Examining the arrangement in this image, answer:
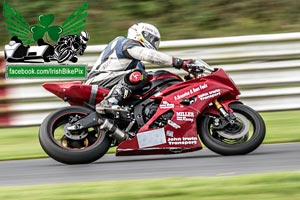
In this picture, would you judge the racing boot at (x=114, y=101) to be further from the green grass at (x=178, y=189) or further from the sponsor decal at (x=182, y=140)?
the green grass at (x=178, y=189)

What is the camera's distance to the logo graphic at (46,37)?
36.1 ft

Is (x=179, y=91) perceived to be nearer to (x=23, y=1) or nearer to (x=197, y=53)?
(x=197, y=53)

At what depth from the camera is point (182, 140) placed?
7.86 m

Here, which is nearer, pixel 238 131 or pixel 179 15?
pixel 238 131

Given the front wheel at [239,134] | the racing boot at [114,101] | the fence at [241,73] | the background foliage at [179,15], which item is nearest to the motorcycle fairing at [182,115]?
the front wheel at [239,134]

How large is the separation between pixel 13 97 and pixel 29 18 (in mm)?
2593

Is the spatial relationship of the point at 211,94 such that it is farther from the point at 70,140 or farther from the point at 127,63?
the point at 70,140

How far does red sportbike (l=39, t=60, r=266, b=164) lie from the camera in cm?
777

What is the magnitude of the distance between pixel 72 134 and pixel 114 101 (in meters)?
0.55

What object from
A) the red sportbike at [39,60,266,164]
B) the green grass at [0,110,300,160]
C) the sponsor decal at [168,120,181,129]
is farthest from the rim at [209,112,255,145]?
the green grass at [0,110,300,160]

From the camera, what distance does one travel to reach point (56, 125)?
7832mm

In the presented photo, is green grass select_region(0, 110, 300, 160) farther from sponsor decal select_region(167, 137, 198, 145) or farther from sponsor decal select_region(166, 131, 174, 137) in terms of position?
sponsor decal select_region(166, 131, 174, 137)


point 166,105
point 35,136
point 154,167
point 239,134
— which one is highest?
point 166,105

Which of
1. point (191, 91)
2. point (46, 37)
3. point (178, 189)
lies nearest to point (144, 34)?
point (191, 91)
